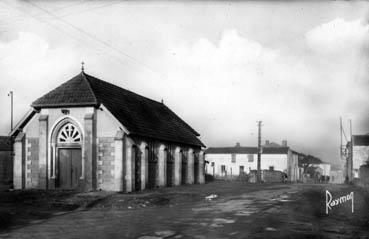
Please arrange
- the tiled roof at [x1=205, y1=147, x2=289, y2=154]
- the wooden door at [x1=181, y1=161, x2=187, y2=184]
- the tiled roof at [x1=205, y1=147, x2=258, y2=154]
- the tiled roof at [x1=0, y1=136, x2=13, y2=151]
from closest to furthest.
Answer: the wooden door at [x1=181, y1=161, x2=187, y2=184] < the tiled roof at [x1=0, y1=136, x2=13, y2=151] < the tiled roof at [x1=205, y1=147, x2=289, y2=154] < the tiled roof at [x1=205, y1=147, x2=258, y2=154]

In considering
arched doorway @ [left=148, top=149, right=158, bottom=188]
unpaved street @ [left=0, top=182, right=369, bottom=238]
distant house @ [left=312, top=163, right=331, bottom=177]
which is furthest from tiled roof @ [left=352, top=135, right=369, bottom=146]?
unpaved street @ [left=0, top=182, right=369, bottom=238]

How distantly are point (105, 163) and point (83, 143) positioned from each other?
76.5 inches

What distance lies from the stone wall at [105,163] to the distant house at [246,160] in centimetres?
5480

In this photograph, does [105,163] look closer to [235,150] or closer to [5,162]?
[5,162]

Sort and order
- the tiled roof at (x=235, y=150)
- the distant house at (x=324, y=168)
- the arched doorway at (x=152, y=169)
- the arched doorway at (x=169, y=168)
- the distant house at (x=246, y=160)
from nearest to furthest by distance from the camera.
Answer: the arched doorway at (x=152, y=169) < the arched doorway at (x=169, y=168) < the distant house at (x=246, y=160) < the tiled roof at (x=235, y=150) < the distant house at (x=324, y=168)

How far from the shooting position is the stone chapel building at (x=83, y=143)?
27.4m

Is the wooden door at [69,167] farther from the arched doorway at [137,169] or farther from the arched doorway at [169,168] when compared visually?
the arched doorway at [169,168]

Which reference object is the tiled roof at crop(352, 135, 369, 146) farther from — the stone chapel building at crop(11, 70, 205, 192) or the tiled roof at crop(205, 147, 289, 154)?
the stone chapel building at crop(11, 70, 205, 192)

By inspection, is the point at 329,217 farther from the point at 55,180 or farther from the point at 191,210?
the point at 55,180

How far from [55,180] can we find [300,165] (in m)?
74.1

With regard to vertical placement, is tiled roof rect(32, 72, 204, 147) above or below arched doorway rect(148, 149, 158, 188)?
above

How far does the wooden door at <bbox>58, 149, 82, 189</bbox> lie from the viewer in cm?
2812

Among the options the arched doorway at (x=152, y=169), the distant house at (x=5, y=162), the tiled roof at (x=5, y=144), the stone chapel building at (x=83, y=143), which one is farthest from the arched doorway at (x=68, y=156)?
the tiled roof at (x=5, y=144)

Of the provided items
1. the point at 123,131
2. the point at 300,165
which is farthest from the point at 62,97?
the point at 300,165
